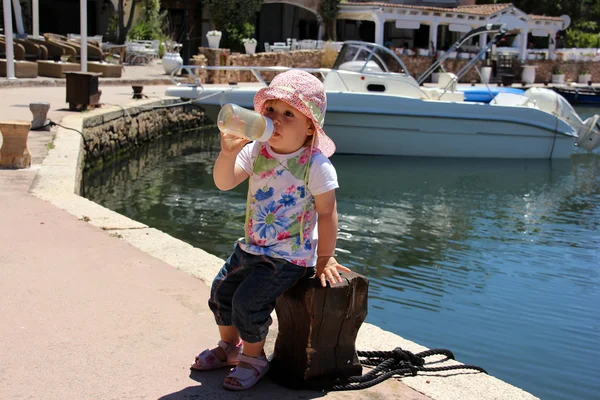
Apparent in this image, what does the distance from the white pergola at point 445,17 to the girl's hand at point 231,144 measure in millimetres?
30248

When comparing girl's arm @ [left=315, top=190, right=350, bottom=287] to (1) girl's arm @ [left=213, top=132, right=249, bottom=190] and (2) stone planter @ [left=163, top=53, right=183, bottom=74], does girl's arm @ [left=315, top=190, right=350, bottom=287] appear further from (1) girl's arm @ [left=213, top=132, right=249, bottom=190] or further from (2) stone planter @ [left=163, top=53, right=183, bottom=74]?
(2) stone planter @ [left=163, top=53, right=183, bottom=74]

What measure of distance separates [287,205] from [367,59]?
13187 mm

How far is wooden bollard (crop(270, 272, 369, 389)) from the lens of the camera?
3332mm

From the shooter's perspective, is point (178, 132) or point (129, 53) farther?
point (129, 53)

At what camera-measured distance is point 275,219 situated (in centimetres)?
340

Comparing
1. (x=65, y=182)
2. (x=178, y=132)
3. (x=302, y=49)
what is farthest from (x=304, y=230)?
(x=302, y=49)

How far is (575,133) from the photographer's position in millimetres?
17594

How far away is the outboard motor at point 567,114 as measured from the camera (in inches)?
691

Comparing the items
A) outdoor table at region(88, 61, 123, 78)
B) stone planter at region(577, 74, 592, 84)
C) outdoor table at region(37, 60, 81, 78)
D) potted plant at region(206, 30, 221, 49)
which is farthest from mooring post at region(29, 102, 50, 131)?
stone planter at region(577, 74, 592, 84)

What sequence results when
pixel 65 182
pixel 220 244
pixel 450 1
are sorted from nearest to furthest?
pixel 65 182
pixel 220 244
pixel 450 1

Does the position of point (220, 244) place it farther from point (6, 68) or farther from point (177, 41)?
point (177, 41)

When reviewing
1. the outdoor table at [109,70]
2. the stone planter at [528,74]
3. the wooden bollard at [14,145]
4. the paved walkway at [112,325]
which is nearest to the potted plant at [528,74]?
the stone planter at [528,74]

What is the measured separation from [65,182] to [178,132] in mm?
11945

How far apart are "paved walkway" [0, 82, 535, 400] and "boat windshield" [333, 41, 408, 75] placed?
1068 cm
